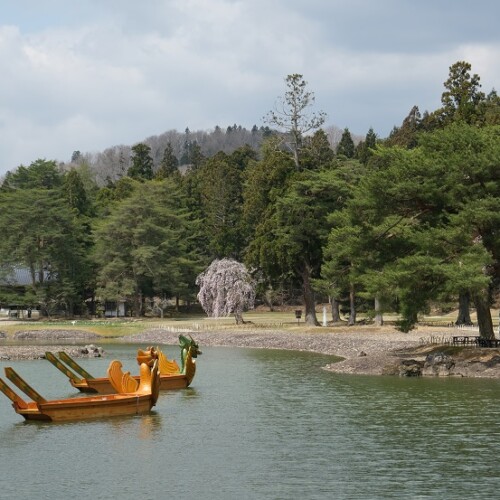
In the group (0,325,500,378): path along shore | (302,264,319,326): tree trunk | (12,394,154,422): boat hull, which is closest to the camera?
(12,394,154,422): boat hull

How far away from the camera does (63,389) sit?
43500mm

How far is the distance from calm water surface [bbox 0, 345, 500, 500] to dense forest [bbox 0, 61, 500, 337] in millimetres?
7211

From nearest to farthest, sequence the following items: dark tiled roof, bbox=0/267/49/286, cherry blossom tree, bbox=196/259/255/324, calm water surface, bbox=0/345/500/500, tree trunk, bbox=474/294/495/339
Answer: calm water surface, bbox=0/345/500/500, tree trunk, bbox=474/294/495/339, cherry blossom tree, bbox=196/259/255/324, dark tiled roof, bbox=0/267/49/286

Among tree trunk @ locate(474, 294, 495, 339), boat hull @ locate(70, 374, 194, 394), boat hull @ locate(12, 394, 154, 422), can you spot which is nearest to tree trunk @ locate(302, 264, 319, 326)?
tree trunk @ locate(474, 294, 495, 339)

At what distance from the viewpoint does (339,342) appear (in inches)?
2515

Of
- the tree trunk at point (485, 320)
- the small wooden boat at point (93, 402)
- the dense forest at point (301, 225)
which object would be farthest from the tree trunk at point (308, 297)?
the small wooden boat at point (93, 402)

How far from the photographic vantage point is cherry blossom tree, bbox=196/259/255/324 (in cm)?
8906

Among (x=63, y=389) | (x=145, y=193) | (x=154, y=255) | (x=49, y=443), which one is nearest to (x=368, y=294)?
(x=63, y=389)

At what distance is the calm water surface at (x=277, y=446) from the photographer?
75.3ft

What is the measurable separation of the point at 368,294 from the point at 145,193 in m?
63.3

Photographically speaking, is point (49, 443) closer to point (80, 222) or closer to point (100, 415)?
point (100, 415)

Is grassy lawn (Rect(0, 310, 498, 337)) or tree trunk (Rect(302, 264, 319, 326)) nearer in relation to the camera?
tree trunk (Rect(302, 264, 319, 326))

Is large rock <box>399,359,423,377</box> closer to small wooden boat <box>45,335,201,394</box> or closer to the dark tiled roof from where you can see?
small wooden boat <box>45,335,201,394</box>

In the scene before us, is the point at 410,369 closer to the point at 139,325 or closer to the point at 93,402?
the point at 93,402
